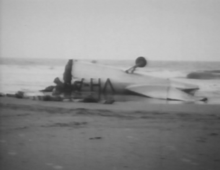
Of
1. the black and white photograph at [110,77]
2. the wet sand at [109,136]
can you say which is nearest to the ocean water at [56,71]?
the black and white photograph at [110,77]

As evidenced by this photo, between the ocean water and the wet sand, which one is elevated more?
the ocean water

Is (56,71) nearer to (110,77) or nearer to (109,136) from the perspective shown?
(110,77)

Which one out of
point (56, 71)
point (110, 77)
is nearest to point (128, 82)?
point (110, 77)

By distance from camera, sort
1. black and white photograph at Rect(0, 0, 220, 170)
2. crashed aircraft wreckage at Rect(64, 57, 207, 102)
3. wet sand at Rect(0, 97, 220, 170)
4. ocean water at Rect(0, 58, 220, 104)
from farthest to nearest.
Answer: crashed aircraft wreckage at Rect(64, 57, 207, 102) → ocean water at Rect(0, 58, 220, 104) → black and white photograph at Rect(0, 0, 220, 170) → wet sand at Rect(0, 97, 220, 170)

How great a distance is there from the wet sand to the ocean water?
8.5 inches

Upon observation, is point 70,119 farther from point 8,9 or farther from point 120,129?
point 8,9

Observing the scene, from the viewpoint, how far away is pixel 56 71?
179 centimetres

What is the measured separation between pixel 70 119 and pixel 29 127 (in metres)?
0.31

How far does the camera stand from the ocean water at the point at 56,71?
173cm

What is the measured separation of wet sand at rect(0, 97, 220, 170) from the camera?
121cm

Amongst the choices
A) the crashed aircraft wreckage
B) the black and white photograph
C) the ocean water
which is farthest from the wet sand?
the ocean water

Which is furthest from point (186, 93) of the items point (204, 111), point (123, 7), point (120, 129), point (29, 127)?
point (29, 127)

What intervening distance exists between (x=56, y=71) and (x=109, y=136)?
29.3 inches

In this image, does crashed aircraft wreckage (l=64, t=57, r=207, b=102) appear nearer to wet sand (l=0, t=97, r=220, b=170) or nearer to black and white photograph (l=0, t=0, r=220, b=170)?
black and white photograph (l=0, t=0, r=220, b=170)
